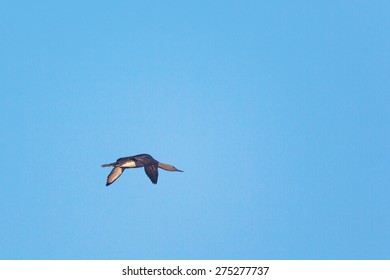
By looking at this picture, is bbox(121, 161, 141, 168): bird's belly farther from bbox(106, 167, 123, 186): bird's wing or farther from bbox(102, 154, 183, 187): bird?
bbox(106, 167, 123, 186): bird's wing

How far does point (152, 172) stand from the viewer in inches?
1431

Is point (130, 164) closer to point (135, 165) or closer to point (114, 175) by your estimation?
point (135, 165)

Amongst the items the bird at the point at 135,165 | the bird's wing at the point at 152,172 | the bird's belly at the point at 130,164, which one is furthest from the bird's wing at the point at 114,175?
the bird's wing at the point at 152,172

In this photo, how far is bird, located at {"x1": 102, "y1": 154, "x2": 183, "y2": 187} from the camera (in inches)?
1430

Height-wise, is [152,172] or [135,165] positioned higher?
[135,165]

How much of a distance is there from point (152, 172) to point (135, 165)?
1372mm

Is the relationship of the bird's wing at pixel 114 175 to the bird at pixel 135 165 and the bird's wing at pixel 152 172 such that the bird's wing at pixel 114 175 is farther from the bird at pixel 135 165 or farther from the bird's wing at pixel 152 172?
the bird's wing at pixel 152 172

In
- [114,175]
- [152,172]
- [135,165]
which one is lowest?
[152,172]

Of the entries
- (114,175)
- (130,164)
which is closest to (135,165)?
(130,164)

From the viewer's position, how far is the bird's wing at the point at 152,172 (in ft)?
117
